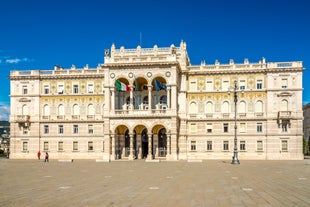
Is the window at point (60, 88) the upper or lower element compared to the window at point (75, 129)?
upper

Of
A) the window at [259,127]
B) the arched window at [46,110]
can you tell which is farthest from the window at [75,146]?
the window at [259,127]

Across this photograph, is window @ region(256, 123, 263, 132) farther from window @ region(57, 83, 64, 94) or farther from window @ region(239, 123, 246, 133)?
window @ region(57, 83, 64, 94)

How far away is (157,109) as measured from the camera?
2477 inches

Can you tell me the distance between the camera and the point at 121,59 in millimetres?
66000

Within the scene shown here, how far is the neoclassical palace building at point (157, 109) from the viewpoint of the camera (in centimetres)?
6438

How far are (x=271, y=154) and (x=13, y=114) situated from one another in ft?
163

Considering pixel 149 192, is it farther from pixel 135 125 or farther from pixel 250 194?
pixel 135 125

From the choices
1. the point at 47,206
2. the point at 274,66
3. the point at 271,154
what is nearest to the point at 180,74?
the point at 274,66

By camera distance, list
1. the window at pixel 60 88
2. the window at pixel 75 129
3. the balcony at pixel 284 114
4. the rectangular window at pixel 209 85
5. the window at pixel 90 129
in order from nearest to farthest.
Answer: the balcony at pixel 284 114
the rectangular window at pixel 209 85
the window at pixel 90 129
the window at pixel 75 129
the window at pixel 60 88

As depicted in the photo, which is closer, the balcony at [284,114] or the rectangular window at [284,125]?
the balcony at [284,114]

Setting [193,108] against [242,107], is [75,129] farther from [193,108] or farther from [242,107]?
[242,107]

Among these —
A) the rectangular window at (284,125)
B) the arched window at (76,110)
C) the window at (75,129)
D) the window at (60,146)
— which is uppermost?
the arched window at (76,110)

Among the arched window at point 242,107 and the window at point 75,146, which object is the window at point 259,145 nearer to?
the arched window at point 242,107

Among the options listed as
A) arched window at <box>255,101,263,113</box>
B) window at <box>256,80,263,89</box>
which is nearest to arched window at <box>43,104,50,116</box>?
arched window at <box>255,101,263,113</box>
